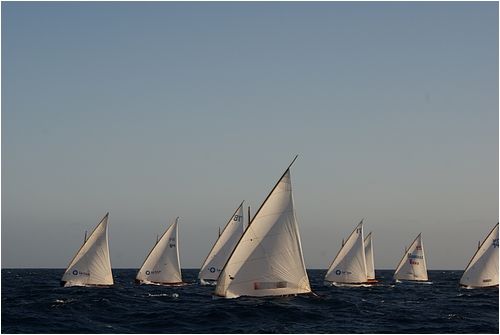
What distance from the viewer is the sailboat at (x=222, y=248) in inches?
3691

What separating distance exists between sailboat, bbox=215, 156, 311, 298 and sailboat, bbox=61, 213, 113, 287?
2922 cm

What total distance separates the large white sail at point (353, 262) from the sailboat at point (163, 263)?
22731 millimetres

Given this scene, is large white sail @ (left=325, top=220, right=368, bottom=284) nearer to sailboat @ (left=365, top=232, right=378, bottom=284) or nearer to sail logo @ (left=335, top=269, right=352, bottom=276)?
sail logo @ (left=335, top=269, right=352, bottom=276)

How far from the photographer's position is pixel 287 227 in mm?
55875

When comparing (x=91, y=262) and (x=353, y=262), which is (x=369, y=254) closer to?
(x=353, y=262)

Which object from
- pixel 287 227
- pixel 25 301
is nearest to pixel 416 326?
pixel 287 227

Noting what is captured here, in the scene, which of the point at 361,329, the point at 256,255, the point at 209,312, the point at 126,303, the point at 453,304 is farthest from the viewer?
the point at 453,304

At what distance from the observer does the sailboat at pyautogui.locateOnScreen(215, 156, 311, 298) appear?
55.1 m

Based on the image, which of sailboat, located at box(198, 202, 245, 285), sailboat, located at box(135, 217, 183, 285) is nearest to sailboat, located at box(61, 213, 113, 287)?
sailboat, located at box(135, 217, 183, 285)

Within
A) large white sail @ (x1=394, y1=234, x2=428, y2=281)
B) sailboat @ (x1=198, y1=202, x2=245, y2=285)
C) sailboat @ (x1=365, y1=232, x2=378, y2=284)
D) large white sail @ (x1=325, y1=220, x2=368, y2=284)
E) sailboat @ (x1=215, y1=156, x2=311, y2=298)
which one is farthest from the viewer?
large white sail @ (x1=394, y1=234, x2=428, y2=281)

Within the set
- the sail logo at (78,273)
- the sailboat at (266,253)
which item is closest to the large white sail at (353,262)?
the sail logo at (78,273)

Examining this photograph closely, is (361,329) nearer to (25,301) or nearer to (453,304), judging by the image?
(453,304)

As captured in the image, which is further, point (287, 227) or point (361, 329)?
point (287, 227)

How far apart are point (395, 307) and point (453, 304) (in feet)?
28.1
